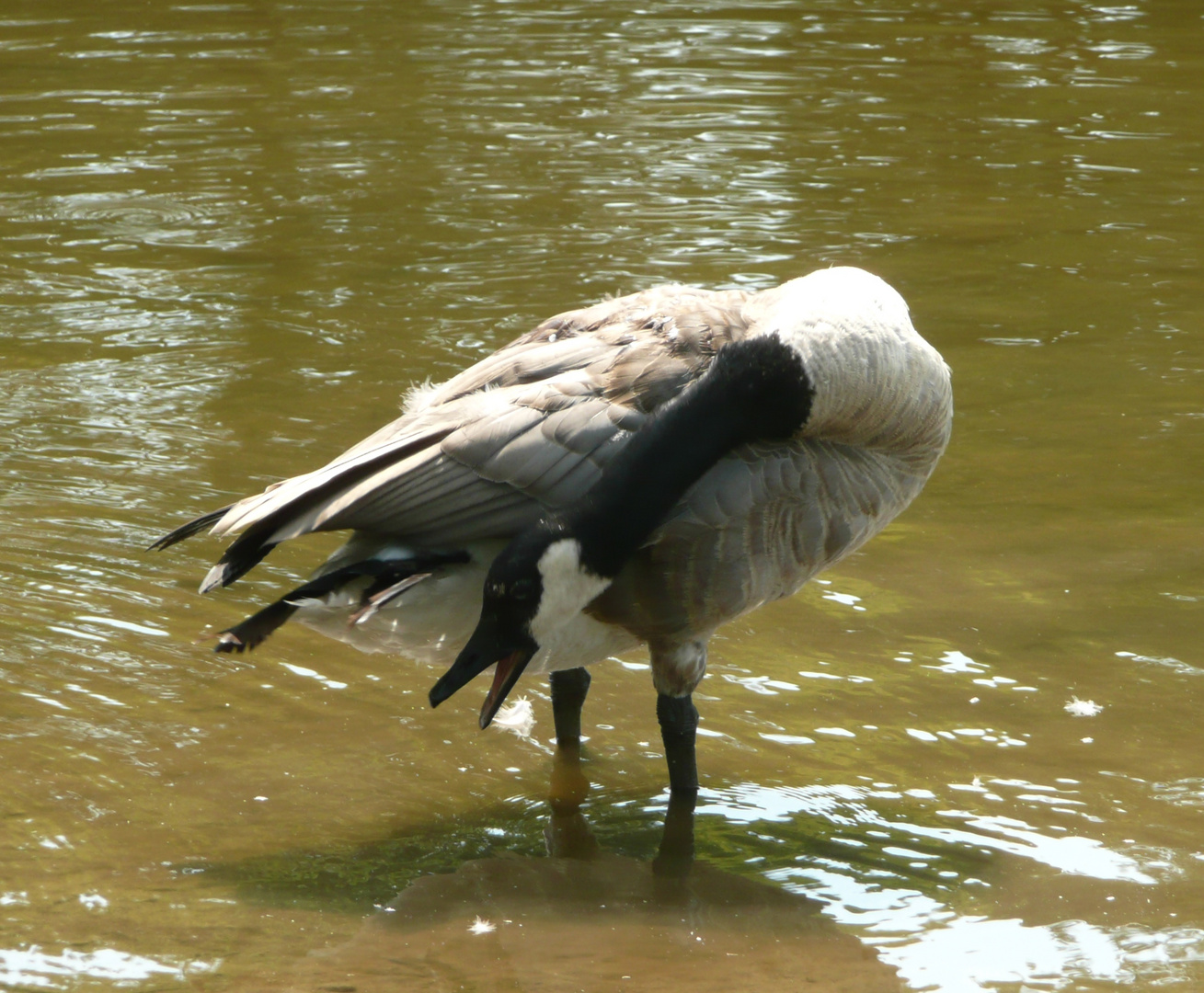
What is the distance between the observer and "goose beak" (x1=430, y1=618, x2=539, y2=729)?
3869 millimetres

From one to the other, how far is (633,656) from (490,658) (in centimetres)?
176

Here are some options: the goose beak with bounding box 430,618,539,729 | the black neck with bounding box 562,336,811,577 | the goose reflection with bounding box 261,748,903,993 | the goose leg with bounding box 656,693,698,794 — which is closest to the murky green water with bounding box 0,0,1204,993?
the goose reflection with bounding box 261,748,903,993

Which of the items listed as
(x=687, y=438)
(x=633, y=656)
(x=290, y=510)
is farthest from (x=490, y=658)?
(x=633, y=656)

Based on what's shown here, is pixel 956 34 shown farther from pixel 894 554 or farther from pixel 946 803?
pixel 946 803

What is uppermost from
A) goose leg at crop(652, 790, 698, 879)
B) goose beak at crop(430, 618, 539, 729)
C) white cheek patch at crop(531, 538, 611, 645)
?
white cheek patch at crop(531, 538, 611, 645)

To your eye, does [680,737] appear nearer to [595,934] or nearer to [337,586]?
[595,934]

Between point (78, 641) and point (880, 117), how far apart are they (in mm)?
9595

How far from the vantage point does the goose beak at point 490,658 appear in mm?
3869

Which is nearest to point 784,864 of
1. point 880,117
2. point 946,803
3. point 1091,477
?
point 946,803

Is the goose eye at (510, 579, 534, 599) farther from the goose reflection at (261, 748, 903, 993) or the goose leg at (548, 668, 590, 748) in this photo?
the goose leg at (548, 668, 590, 748)

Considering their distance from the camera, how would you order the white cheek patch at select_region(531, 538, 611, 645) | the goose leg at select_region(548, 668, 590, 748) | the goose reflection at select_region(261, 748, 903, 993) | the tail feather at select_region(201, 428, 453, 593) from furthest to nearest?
the goose leg at select_region(548, 668, 590, 748)
the tail feather at select_region(201, 428, 453, 593)
the white cheek patch at select_region(531, 538, 611, 645)
the goose reflection at select_region(261, 748, 903, 993)

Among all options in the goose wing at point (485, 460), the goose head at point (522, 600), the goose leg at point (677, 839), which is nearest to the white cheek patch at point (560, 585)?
the goose head at point (522, 600)

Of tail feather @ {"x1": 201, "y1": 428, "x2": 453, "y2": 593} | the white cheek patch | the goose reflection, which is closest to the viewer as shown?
the goose reflection

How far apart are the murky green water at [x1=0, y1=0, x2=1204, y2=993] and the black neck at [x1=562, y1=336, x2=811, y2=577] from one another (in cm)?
105
